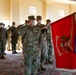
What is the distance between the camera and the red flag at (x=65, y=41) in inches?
148

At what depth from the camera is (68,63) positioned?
12.9ft

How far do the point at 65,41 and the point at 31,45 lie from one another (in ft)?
2.81

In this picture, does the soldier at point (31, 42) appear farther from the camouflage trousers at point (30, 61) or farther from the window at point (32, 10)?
the window at point (32, 10)

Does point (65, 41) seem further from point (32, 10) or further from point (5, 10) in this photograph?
point (32, 10)

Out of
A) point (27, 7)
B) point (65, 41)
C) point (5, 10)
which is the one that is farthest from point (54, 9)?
point (65, 41)

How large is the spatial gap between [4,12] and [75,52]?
393 inches

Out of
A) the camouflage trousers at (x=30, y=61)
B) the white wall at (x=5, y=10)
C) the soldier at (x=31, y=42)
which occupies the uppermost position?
the white wall at (x=5, y=10)

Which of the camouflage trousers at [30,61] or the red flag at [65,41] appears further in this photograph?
the camouflage trousers at [30,61]

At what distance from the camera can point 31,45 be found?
4.39 meters

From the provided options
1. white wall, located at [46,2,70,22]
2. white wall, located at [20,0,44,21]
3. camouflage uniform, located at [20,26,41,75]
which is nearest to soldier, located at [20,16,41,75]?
camouflage uniform, located at [20,26,41,75]

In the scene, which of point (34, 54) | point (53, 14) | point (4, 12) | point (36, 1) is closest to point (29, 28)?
point (34, 54)

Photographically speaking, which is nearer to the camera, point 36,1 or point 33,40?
point 33,40

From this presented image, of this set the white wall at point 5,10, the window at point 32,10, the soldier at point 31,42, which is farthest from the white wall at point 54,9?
the soldier at point 31,42

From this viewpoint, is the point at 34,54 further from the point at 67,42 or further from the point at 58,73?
the point at 58,73
